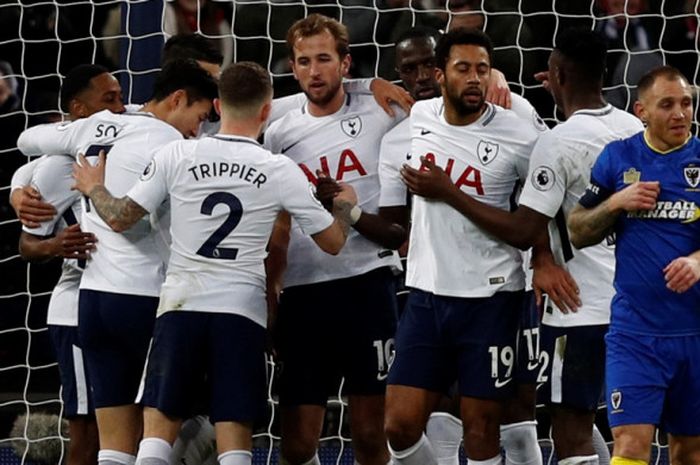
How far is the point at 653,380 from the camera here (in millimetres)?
6254

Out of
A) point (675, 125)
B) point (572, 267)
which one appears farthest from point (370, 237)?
point (675, 125)

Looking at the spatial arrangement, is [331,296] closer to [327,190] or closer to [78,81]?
[327,190]

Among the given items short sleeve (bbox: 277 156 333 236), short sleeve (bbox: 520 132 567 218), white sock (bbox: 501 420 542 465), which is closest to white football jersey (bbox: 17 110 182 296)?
short sleeve (bbox: 277 156 333 236)

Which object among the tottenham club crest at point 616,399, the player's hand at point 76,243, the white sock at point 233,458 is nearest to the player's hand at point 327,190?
the player's hand at point 76,243

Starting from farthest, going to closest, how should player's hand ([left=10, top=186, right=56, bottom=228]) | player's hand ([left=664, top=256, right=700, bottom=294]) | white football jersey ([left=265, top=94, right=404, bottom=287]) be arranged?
player's hand ([left=10, top=186, right=56, bottom=228])
white football jersey ([left=265, top=94, right=404, bottom=287])
player's hand ([left=664, top=256, right=700, bottom=294])

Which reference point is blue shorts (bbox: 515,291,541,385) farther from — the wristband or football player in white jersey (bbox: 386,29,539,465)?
the wristband

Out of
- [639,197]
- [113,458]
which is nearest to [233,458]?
[113,458]

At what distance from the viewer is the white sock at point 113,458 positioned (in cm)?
677

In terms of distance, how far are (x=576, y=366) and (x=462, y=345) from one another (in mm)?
459

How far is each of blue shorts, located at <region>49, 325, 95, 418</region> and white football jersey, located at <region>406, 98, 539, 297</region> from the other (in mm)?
1509

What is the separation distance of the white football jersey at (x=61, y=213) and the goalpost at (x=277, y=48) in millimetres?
1675

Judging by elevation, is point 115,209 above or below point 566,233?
below

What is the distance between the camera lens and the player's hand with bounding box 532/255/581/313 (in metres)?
6.66

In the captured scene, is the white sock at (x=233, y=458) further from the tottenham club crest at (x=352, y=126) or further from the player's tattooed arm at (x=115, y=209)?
the tottenham club crest at (x=352, y=126)
